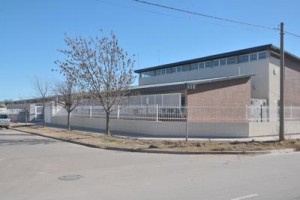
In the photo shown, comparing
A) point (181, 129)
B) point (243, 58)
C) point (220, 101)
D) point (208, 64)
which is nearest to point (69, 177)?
point (181, 129)

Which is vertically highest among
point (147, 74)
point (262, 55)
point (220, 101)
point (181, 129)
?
point (262, 55)

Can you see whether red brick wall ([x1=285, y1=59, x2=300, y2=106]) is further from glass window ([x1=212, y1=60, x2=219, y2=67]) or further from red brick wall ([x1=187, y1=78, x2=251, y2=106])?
red brick wall ([x1=187, y1=78, x2=251, y2=106])

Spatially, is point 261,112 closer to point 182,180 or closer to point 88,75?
point 88,75

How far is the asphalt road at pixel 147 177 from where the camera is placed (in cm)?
869

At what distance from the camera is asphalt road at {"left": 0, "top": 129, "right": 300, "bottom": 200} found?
8688 millimetres

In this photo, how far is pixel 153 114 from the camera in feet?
89.2

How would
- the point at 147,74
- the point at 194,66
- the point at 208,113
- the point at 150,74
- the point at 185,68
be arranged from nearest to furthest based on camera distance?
the point at 208,113 → the point at 194,66 → the point at 185,68 → the point at 150,74 → the point at 147,74

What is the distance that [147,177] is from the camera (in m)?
11.0

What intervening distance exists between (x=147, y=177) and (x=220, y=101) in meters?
20.7

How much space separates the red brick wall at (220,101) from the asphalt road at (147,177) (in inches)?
393

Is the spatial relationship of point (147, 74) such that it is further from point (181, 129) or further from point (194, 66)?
point (181, 129)

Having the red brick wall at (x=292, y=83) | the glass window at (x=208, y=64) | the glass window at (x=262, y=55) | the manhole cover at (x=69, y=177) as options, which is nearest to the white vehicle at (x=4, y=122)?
the glass window at (x=208, y=64)

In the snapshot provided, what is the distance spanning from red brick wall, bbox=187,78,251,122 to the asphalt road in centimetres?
999

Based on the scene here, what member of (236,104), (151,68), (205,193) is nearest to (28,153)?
(205,193)
